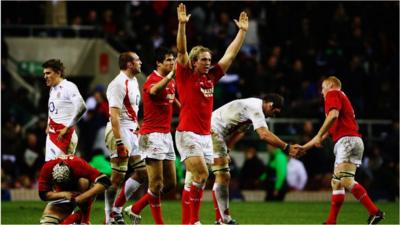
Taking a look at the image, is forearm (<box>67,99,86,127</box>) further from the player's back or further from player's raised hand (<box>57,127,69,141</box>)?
the player's back

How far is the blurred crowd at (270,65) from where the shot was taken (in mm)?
27062

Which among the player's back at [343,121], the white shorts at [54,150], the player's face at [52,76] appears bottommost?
the white shorts at [54,150]

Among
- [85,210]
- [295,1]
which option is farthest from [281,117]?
[85,210]

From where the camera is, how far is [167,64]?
16.7 metres

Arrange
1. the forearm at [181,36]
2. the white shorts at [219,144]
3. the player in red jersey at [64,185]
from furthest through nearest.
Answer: the white shorts at [219,144], the forearm at [181,36], the player in red jersey at [64,185]

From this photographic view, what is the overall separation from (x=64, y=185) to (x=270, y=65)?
16.4 m

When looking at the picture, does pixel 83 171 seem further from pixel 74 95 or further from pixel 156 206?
pixel 156 206

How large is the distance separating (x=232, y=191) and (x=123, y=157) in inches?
395

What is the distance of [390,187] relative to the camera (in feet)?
90.1

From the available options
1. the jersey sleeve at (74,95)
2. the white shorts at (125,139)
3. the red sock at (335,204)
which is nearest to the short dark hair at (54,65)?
the jersey sleeve at (74,95)

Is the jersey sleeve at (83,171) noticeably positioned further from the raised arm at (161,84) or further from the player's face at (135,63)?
the player's face at (135,63)

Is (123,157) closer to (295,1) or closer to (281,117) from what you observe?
(281,117)

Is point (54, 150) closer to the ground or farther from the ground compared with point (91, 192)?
farther from the ground

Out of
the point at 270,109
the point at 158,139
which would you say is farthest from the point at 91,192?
the point at 270,109
